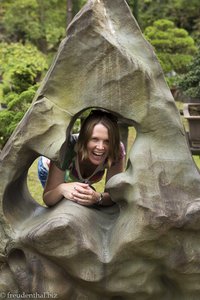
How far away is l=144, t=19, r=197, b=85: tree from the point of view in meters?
12.9

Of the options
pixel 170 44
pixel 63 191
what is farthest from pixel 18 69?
pixel 170 44

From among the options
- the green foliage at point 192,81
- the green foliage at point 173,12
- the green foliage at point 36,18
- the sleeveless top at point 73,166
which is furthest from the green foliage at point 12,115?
the green foliage at point 173,12

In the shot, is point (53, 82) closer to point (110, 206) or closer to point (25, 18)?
point (110, 206)

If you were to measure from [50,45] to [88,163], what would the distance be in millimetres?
15351

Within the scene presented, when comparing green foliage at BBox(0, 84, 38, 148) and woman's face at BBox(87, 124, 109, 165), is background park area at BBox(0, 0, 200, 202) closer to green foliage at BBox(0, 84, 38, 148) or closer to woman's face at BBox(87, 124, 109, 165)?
green foliage at BBox(0, 84, 38, 148)

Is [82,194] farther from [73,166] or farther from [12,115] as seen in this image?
[12,115]

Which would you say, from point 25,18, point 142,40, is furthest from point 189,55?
point 142,40

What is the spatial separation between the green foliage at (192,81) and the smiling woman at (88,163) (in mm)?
6059

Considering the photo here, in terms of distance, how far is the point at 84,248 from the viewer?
228 centimetres

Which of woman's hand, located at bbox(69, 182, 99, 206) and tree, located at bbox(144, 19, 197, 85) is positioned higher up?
woman's hand, located at bbox(69, 182, 99, 206)

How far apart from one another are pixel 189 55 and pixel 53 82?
11486 millimetres

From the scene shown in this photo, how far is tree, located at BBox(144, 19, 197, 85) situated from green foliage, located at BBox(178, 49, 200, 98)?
3.97m

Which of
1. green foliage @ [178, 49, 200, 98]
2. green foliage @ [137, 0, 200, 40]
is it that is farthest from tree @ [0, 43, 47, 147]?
green foliage @ [137, 0, 200, 40]

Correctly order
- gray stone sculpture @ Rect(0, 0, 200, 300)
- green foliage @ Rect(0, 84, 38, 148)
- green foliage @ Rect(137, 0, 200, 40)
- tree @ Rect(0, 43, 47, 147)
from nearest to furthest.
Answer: gray stone sculpture @ Rect(0, 0, 200, 300), green foliage @ Rect(0, 84, 38, 148), tree @ Rect(0, 43, 47, 147), green foliage @ Rect(137, 0, 200, 40)
